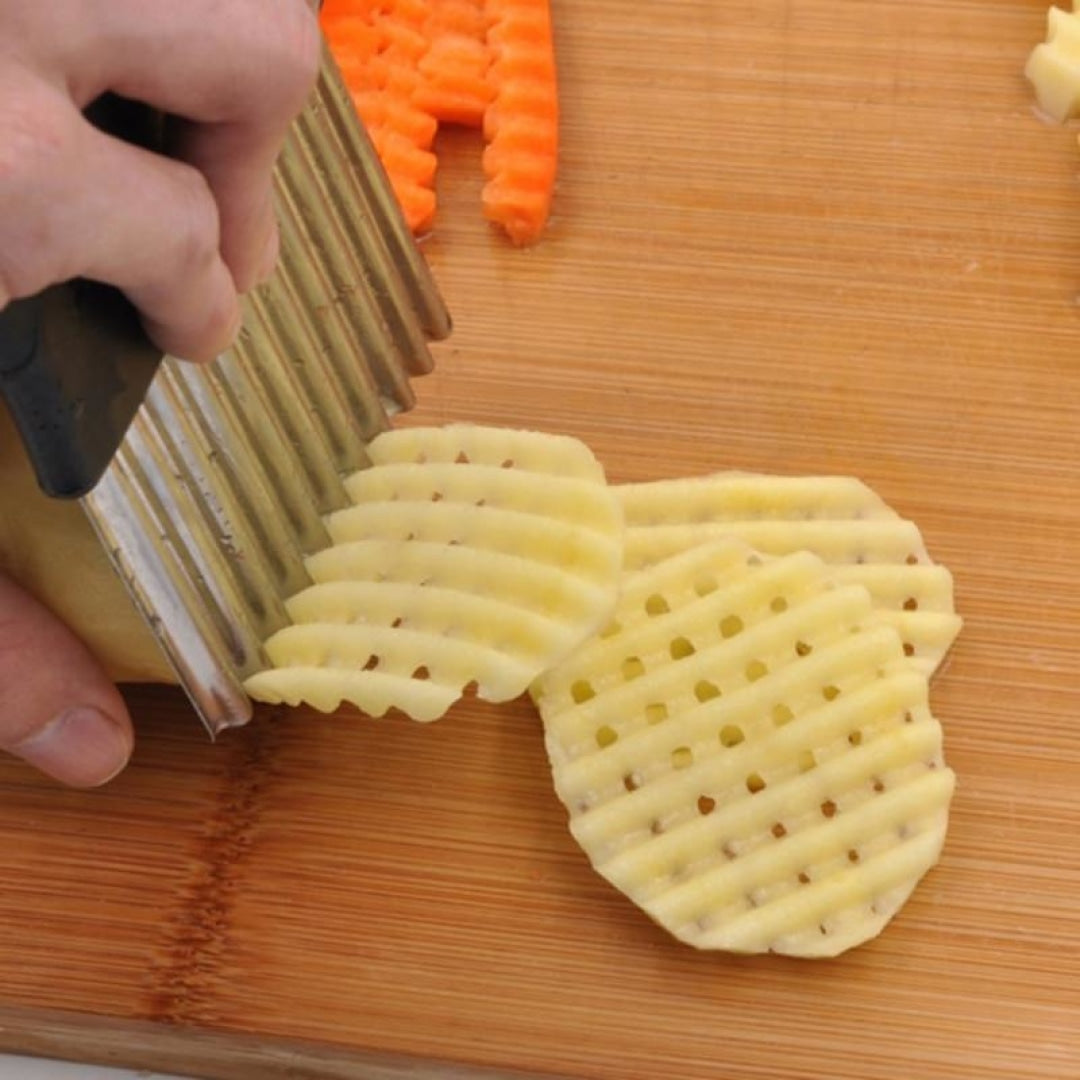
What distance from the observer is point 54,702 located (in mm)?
1380

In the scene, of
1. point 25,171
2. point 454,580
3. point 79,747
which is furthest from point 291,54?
point 79,747

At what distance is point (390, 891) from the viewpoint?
1418 mm

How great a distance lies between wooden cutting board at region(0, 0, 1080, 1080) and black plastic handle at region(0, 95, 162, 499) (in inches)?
17.6

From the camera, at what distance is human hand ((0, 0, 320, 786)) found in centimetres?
89

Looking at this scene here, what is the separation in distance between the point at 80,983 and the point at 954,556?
835mm

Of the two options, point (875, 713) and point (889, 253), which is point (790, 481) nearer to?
point (875, 713)

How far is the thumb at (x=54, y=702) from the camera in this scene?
135 cm

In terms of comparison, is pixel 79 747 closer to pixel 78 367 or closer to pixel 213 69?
pixel 78 367

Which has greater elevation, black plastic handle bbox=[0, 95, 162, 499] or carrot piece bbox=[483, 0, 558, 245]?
black plastic handle bbox=[0, 95, 162, 499]

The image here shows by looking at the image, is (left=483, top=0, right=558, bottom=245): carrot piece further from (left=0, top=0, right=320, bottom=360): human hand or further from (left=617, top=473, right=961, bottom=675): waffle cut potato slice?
(left=0, top=0, right=320, bottom=360): human hand

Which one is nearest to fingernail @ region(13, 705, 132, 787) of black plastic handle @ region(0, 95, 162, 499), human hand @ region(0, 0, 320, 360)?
black plastic handle @ region(0, 95, 162, 499)

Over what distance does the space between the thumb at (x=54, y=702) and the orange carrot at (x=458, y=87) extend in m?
0.66

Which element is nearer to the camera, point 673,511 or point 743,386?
point 673,511

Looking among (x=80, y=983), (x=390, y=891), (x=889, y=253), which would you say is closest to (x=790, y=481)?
(x=889, y=253)
